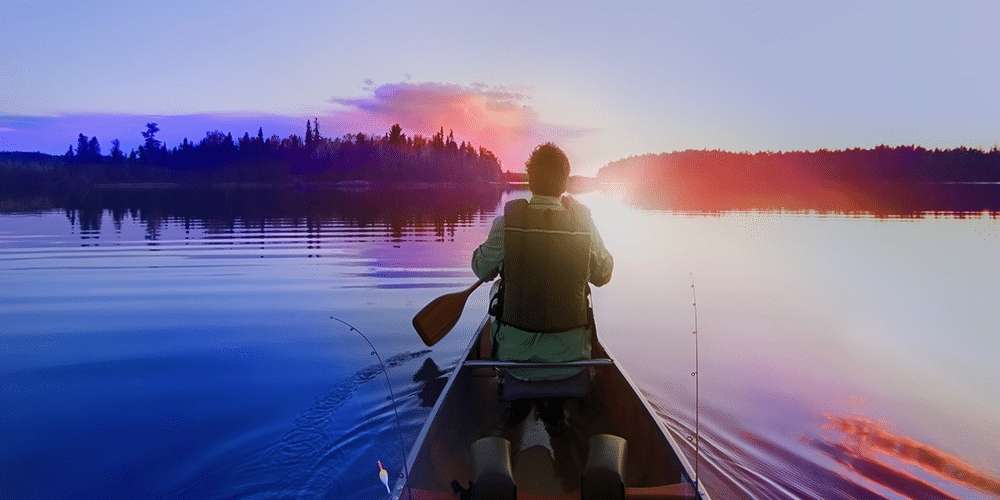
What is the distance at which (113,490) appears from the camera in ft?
15.2

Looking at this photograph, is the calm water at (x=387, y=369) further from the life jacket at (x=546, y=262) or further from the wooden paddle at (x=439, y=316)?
the life jacket at (x=546, y=262)

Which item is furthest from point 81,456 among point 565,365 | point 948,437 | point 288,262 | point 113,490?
point 288,262

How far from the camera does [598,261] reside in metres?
4.10

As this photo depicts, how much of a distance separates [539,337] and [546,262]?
1.87 feet

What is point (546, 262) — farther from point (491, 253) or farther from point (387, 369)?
point (387, 369)

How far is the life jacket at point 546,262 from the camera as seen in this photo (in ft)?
12.5

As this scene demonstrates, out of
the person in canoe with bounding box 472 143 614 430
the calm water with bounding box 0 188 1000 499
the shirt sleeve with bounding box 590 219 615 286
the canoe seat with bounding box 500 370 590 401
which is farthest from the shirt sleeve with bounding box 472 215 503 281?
the calm water with bounding box 0 188 1000 499

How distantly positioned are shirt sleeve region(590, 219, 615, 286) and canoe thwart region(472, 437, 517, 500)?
1664 millimetres

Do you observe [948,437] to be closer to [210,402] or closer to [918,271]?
[210,402]

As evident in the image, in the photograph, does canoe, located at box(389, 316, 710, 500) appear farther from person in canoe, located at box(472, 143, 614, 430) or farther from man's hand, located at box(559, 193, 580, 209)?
man's hand, located at box(559, 193, 580, 209)

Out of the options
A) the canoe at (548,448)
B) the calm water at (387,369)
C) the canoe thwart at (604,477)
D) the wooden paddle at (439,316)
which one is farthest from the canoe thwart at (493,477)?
the wooden paddle at (439,316)

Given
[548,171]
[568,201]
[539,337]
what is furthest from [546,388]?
[548,171]

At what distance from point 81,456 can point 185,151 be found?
194029 mm

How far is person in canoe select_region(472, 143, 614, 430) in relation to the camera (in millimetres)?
3838
